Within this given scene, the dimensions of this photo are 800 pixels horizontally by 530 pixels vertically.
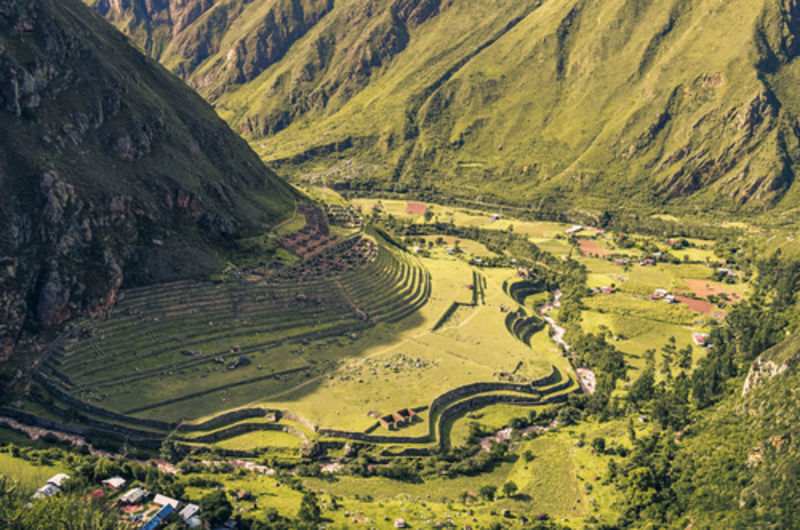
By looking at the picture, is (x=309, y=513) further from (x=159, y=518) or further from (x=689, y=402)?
(x=689, y=402)

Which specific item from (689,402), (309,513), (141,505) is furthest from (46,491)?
(689,402)

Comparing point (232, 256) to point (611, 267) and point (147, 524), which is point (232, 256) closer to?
point (147, 524)

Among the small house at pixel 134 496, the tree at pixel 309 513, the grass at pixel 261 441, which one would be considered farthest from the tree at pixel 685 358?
the small house at pixel 134 496

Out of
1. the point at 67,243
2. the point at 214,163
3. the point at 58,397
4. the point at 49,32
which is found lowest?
the point at 58,397

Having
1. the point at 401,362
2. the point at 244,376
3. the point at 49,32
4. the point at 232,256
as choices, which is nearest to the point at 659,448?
the point at 401,362

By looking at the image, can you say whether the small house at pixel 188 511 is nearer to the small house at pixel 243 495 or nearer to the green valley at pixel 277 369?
the green valley at pixel 277 369

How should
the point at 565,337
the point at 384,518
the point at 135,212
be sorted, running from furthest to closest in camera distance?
the point at 565,337 < the point at 135,212 < the point at 384,518
